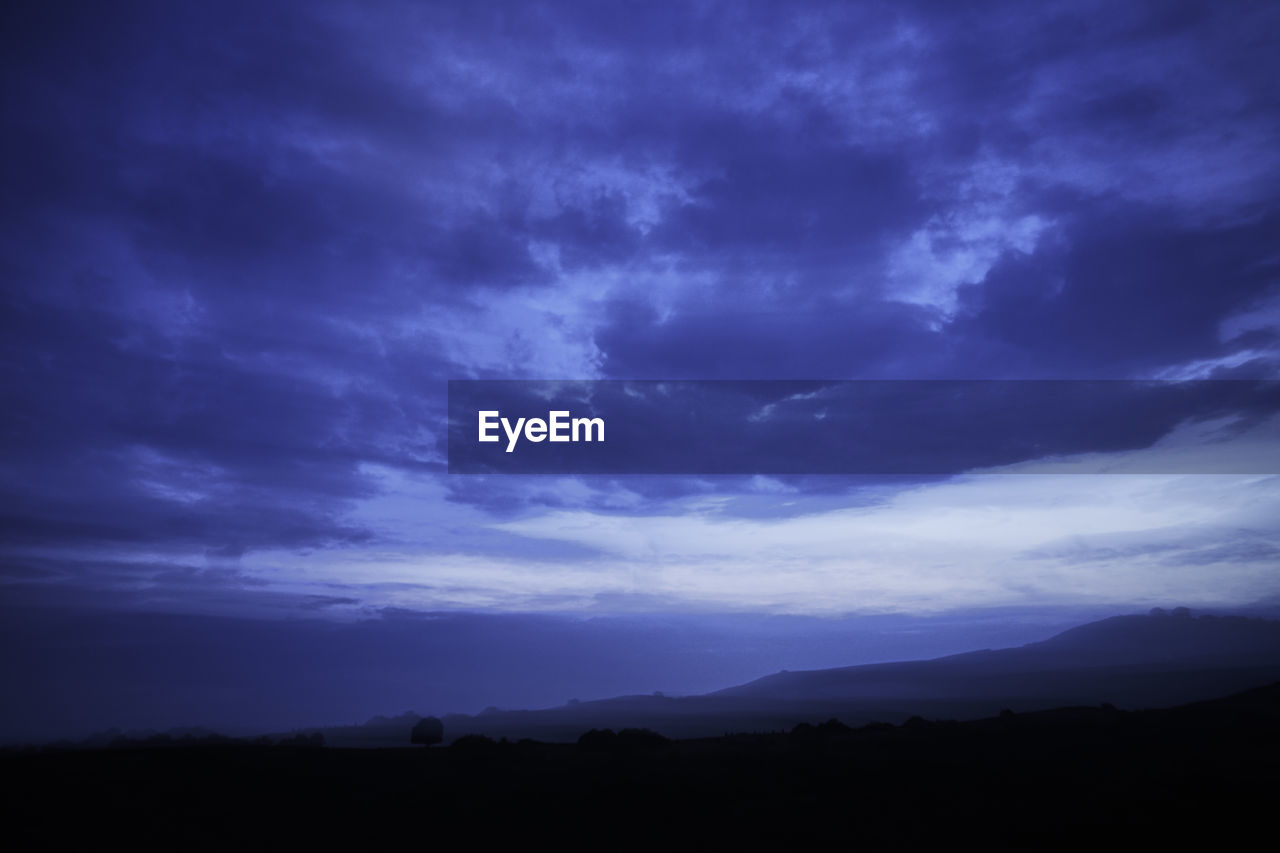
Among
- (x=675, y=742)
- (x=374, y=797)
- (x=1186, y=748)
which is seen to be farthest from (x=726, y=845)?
(x=1186, y=748)

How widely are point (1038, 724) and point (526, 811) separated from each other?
880 inches

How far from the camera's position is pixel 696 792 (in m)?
23.9

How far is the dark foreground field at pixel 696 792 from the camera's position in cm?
1992

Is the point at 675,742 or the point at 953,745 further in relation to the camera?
the point at 675,742

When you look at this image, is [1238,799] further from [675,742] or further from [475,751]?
[475,751]

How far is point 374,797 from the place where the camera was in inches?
954

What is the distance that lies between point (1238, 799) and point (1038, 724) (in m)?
11.5

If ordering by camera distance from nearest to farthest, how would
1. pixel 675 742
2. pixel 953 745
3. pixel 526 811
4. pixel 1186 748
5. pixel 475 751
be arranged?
pixel 526 811 → pixel 1186 748 → pixel 953 745 → pixel 475 751 → pixel 675 742

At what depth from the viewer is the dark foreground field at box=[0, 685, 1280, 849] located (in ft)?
65.4

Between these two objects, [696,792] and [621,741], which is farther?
[621,741]

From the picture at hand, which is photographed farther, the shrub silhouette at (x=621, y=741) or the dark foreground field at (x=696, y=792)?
the shrub silhouette at (x=621, y=741)

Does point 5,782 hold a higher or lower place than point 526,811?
higher

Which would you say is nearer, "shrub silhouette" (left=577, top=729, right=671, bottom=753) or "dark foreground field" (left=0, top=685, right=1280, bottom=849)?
"dark foreground field" (left=0, top=685, right=1280, bottom=849)

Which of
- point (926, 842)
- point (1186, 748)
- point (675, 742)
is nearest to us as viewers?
point (926, 842)
